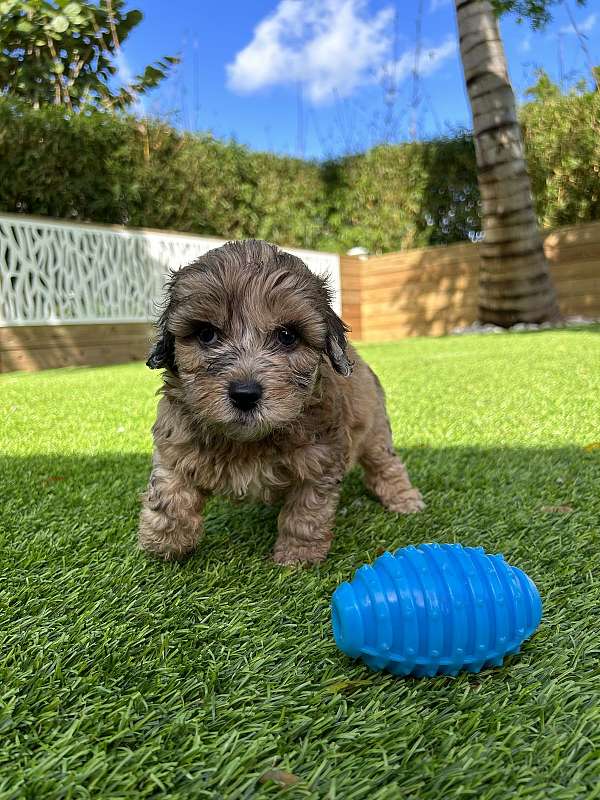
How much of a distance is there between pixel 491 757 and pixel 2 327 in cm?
959

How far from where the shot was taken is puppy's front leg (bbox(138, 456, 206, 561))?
195 centimetres

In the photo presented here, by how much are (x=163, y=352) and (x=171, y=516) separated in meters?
0.55

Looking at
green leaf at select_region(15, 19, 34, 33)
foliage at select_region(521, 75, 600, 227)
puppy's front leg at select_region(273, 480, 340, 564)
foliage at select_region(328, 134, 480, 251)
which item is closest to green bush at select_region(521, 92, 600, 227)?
foliage at select_region(521, 75, 600, 227)

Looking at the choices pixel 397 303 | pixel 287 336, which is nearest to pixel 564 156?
pixel 397 303

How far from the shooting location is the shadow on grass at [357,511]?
2102mm

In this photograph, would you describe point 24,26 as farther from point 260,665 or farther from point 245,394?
point 260,665

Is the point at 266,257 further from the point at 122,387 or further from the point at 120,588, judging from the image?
the point at 122,387

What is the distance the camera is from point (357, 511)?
2666 mm

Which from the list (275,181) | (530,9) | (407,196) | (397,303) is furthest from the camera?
(407,196)

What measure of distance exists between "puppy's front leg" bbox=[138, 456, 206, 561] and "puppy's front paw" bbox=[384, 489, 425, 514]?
966 mm

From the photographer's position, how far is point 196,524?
1.99 m

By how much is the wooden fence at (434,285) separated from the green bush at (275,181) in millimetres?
1530

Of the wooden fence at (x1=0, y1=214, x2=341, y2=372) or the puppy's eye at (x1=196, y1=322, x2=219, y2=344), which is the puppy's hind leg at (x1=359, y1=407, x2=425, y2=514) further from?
the wooden fence at (x1=0, y1=214, x2=341, y2=372)

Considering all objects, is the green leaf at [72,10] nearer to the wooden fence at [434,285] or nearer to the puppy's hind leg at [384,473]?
the wooden fence at [434,285]
